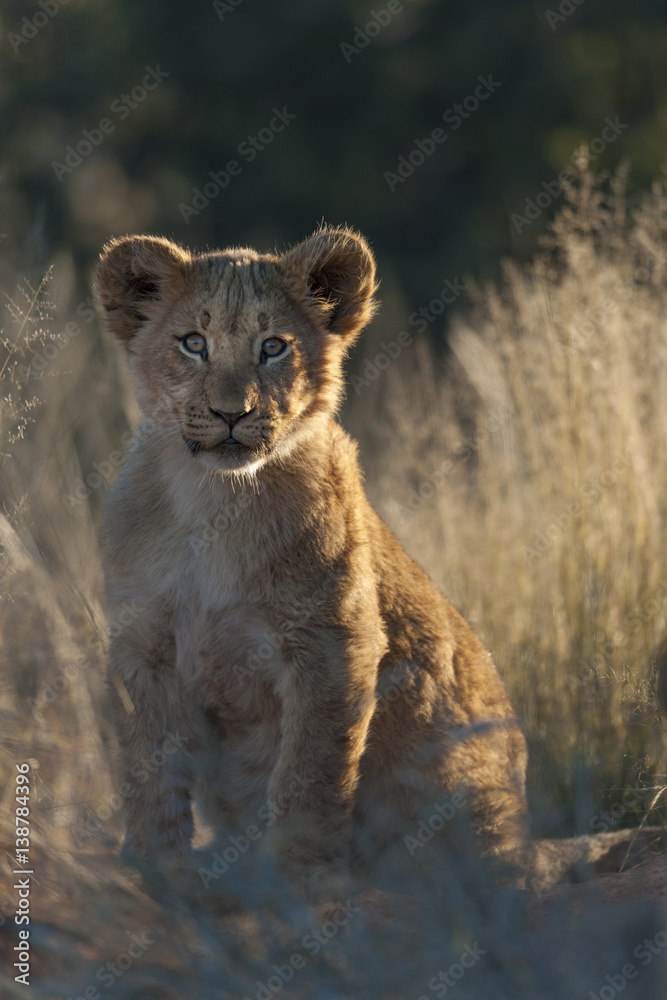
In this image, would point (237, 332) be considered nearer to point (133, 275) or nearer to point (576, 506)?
point (133, 275)

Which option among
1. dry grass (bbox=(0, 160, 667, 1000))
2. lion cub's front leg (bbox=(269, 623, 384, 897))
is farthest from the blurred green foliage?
lion cub's front leg (bbox=(269, 623, 384, 897))

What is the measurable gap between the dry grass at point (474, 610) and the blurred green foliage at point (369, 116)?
26.8ft

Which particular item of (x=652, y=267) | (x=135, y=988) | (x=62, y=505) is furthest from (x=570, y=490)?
(x=135, y=988)

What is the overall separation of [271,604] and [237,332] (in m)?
0.90

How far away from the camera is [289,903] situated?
301 cm

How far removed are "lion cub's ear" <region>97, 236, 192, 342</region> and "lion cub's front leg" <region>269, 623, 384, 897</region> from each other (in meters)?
1.29

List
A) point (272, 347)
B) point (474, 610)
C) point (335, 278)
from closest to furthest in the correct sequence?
point (272, 347)
point (335, 278)
point (474, 610)

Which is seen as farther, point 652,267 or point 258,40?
point 258,40

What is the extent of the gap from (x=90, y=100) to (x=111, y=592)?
1231cm

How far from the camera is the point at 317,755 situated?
3.39m

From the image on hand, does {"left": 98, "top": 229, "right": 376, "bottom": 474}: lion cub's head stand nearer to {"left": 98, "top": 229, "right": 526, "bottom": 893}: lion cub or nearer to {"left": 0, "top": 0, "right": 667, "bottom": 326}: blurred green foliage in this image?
{"left": 98, "top": 229, "right": 526, "bottom": 893}: lion cub

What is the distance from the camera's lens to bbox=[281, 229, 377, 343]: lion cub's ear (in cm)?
369

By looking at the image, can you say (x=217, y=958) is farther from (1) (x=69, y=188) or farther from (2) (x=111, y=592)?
(1) (x=69, y=188)

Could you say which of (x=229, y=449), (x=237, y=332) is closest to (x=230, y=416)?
(x=229, y=449)
